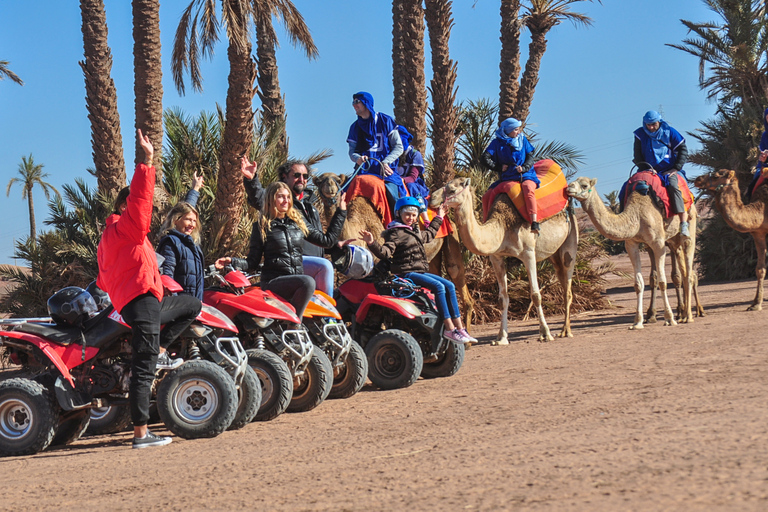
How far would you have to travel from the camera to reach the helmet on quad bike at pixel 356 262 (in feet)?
28.4

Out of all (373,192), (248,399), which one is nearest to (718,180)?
(373,192)

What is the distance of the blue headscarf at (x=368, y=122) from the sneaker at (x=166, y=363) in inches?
229

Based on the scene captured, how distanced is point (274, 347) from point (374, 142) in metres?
5.03

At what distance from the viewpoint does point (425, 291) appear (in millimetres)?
8766

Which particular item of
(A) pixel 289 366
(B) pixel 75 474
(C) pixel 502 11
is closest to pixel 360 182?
(A) pixel 289 366

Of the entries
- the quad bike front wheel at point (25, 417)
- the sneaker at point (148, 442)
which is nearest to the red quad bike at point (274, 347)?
the sneaker at point (148, 442)

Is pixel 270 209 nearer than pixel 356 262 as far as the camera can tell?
Yes

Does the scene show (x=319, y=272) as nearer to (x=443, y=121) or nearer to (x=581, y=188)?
(x=581, y=188)

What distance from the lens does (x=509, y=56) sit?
2328 centimetres

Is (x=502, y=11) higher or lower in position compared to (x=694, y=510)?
higher

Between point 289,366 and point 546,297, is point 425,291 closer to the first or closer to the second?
point 289,366

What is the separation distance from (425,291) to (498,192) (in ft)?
14.0

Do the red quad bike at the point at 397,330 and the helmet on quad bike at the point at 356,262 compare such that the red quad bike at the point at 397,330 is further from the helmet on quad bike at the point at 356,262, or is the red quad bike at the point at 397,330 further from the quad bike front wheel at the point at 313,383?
the quad bike front wheel at the point at 313,383

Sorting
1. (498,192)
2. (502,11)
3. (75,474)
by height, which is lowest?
(75,474)
